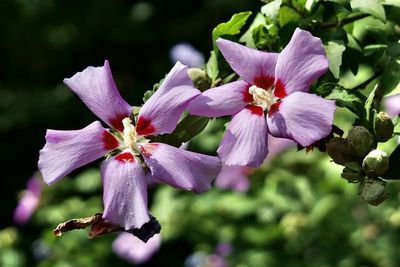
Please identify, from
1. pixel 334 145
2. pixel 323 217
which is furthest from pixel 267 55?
pixel 323 217

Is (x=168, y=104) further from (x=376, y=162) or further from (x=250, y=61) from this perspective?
(x=376, y=162)

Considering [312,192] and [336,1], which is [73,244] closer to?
[312,192]

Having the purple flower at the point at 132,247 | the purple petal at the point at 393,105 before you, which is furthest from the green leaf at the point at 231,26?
the purple flower at the point at 132,247

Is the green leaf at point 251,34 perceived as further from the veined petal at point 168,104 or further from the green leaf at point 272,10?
the veined petal at point 168,104

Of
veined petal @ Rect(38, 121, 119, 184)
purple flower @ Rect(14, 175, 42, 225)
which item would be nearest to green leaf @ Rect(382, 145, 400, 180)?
veined petal @ Rect(38, 121, 119, 184)

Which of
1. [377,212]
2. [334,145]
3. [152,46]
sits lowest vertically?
[152,46]
